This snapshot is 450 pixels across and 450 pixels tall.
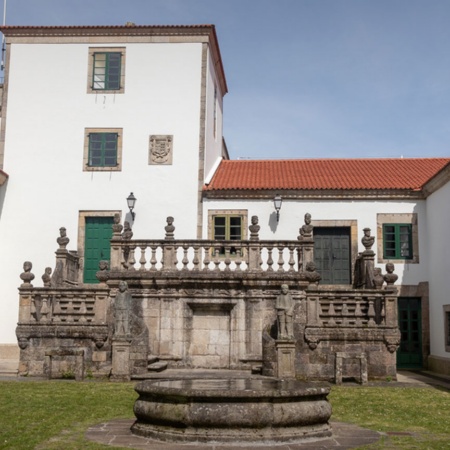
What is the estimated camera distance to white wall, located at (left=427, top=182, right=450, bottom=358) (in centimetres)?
1902

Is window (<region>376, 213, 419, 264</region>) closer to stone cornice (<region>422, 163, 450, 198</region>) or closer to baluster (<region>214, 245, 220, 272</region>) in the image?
stone cornice (<region>422, 163, 450, 198</region>)

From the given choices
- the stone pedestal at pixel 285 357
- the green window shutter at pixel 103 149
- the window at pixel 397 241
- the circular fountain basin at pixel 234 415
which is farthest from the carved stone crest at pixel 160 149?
the circular fountain basin at pixel 234 415

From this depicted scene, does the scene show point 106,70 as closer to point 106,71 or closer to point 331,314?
point 106,71

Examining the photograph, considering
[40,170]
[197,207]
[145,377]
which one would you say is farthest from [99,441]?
[40,170]

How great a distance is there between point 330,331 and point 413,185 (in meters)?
7.47

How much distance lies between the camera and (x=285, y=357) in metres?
14.6

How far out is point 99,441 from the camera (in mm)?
7945

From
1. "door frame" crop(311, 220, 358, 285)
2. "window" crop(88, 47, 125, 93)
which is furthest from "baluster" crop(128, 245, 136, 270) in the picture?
"window" crop(88, 47, 125, 93)

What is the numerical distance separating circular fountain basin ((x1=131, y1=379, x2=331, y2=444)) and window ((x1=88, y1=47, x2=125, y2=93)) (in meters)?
15.4

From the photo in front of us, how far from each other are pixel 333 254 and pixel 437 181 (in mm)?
3831

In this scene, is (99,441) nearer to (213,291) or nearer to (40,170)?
(213,291)

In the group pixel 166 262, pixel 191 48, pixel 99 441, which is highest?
pixel 191 48

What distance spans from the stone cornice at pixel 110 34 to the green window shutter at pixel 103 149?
3.15 meters

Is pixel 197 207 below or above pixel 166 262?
above
